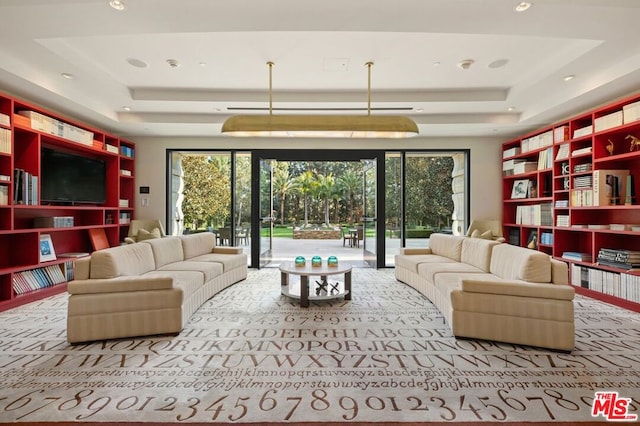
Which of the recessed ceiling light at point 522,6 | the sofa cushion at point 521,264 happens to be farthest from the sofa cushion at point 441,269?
the recessed ceiling light at point 522,6

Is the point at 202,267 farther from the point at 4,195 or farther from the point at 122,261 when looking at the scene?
the point at 4,195

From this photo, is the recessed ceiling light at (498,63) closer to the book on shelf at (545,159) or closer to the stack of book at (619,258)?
→ the book on shelf at (545,159)

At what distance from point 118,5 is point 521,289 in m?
4.22

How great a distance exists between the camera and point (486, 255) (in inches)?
169

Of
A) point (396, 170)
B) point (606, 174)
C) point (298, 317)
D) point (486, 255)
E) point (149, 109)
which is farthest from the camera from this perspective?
point (396, 170)

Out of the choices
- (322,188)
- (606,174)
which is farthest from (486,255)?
(322,188)

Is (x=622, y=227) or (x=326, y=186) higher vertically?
(x=326, y=186)

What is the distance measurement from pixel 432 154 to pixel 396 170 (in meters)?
0.90

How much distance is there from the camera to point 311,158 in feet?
22.6

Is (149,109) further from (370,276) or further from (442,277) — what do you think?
(442,277)

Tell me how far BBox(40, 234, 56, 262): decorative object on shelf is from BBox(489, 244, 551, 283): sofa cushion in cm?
626

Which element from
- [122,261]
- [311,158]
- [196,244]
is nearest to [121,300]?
[122,261]

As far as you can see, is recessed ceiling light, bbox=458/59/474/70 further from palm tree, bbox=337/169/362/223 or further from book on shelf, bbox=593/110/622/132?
palm tree, bbox=337/169/362/223

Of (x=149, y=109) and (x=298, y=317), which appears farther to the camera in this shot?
(x=149, y=109)
